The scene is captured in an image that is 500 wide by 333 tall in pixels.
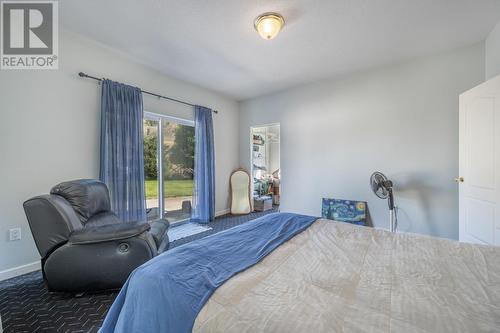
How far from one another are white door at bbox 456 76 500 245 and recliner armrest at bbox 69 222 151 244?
→ 10.6ft

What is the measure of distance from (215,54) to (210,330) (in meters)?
3.08

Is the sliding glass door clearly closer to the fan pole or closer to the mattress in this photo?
the mattress

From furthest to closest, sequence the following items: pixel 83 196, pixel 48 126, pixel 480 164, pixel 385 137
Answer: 1. pixel 385 137
2. pixel 48 126
3. pixel 480 164
4. pixel 83 196

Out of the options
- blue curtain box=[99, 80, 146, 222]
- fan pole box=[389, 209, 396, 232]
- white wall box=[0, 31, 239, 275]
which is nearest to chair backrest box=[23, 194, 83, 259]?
white wall box=[0, 31, 239, 275]

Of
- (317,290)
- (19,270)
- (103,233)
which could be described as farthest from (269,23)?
(19,270)

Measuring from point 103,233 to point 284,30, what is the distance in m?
2.69

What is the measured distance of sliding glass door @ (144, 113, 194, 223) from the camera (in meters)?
3.54

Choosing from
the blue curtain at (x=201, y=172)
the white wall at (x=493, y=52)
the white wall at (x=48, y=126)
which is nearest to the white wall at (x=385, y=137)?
the white wall at (x=493, y=52)

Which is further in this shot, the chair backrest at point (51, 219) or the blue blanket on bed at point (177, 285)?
the chair backrest at point (51, 219)

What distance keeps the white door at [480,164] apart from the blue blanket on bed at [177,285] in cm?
231

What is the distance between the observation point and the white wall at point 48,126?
217 cm

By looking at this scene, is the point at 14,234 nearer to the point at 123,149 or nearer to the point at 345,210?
the point at 123,149

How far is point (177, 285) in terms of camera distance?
0.89 metres

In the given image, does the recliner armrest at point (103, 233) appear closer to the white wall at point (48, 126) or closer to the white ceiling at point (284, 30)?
the white wall at point (48, 126)
